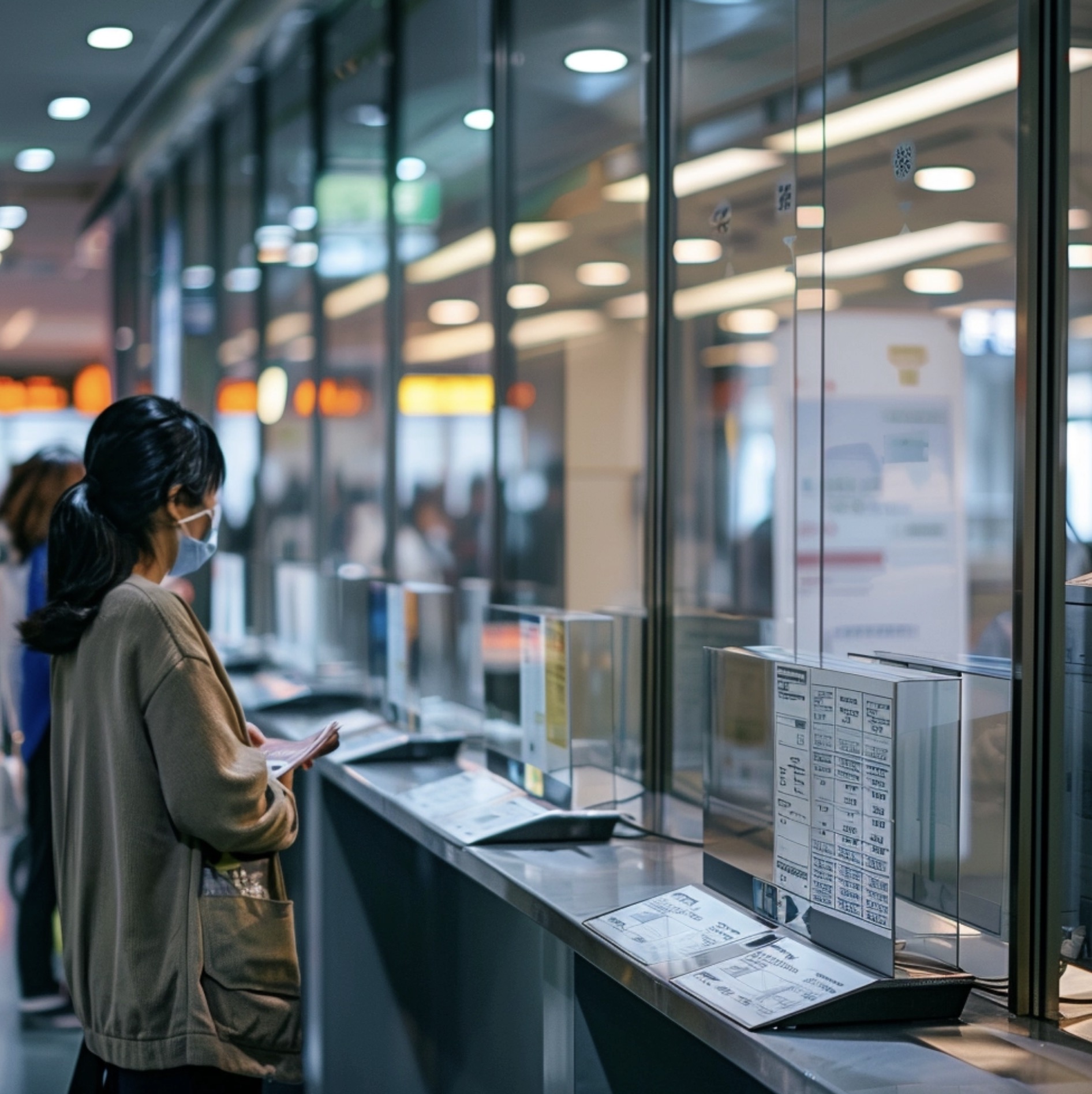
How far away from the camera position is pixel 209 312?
25.4ft

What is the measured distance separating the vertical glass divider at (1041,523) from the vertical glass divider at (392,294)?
3052 mm

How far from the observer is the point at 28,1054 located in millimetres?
4016

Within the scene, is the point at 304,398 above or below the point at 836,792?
above

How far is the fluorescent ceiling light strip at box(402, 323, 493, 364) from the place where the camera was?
20.9 ft

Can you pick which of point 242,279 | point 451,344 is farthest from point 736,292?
point 451,344

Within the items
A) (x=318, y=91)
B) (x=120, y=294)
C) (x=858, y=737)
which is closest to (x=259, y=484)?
(x=318, y=91)

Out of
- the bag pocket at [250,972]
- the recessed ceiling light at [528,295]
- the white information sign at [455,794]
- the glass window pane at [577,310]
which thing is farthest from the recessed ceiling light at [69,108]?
the bag pocket at [250,972]

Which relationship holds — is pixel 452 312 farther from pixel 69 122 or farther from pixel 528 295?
pixel 528 295

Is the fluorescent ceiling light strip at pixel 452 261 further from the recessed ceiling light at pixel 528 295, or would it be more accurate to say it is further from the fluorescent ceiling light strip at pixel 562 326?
the recessed ceiling light at pixel 528 295

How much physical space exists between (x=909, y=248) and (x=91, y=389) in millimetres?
12195

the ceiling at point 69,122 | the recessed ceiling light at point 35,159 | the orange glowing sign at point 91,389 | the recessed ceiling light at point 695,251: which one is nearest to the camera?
the recessed ceiling light at point 695,251

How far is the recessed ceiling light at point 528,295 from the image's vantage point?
145 inches

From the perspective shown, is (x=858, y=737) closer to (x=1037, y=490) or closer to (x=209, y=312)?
(x=1037, y=490)

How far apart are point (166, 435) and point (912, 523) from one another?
268 cm
